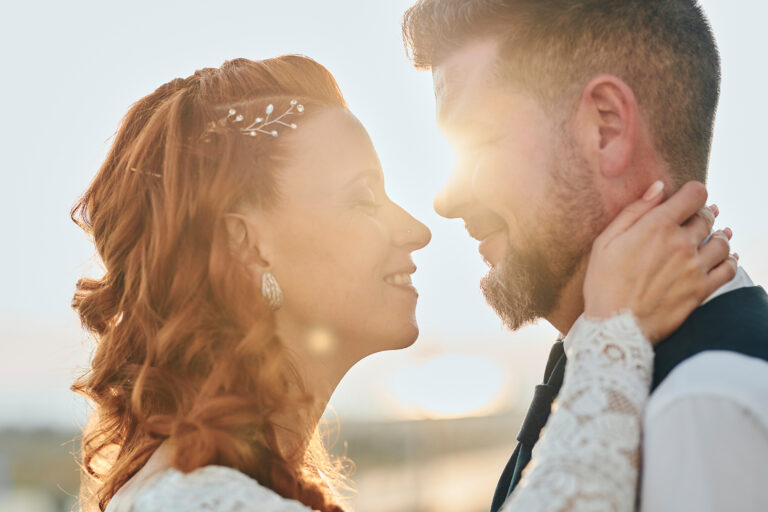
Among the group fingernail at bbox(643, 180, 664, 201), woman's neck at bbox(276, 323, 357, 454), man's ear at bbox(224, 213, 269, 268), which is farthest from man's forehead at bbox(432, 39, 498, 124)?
woman's neck at bbox(276, 323, 357, 454)

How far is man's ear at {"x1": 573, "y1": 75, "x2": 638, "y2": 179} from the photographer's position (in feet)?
8.18

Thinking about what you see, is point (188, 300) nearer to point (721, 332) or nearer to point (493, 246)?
point (493, 246)

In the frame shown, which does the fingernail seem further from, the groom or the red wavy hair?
the red wavy hair

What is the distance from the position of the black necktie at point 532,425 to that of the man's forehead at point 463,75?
1.18 m

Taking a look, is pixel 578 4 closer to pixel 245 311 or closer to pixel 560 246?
pixel 560 246

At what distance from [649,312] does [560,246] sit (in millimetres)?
591

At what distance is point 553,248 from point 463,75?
0.85 metres

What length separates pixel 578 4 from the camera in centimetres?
271

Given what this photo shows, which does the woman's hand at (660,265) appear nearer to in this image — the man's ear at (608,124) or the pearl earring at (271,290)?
the man's ear at (608,124)

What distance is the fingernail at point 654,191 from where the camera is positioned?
2.38 metres

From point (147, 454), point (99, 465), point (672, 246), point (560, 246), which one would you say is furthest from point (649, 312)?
point (99, 465)

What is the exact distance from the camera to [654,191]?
239 centimetres

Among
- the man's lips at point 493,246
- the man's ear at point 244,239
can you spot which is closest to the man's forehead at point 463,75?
the man's lips at point 493,246

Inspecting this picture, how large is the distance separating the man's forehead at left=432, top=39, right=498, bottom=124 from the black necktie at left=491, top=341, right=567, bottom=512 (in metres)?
1.18
